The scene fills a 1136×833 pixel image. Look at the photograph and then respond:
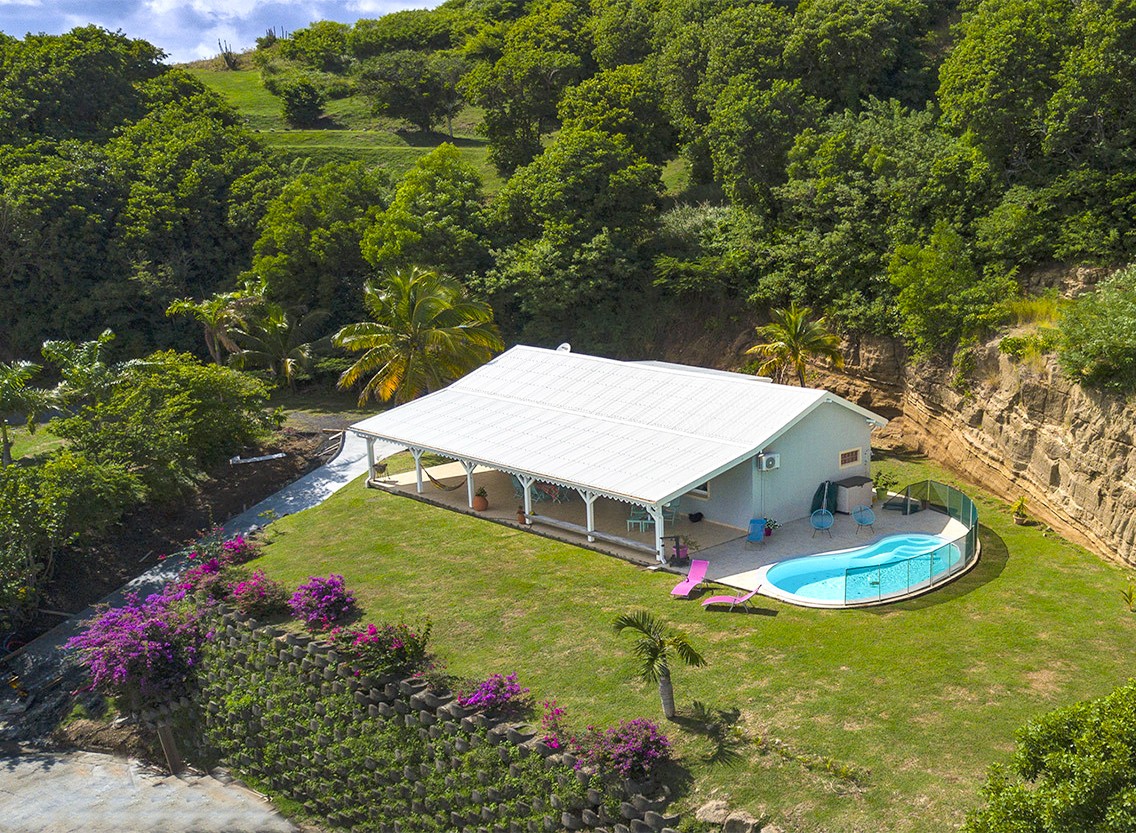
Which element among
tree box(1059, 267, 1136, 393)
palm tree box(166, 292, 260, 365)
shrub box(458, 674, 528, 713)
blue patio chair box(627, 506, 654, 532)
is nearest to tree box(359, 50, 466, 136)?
palm tree box(166, 292, 260, 365)

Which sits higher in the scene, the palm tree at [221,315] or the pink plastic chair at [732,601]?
the palm tree at [221,315]

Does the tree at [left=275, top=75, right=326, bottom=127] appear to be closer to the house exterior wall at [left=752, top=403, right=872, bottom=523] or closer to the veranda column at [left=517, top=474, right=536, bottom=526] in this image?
the veranda column at [left=517, top=474, right=536, bottom=526]

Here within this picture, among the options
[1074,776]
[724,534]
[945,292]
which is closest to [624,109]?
[945,292]

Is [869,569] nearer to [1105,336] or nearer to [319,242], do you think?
[1105,336]

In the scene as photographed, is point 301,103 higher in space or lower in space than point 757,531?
higher

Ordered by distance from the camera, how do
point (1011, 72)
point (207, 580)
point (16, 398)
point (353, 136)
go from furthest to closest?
point (353, 136)
point (16, 398)
point (1011, 72)
point (207, 580)

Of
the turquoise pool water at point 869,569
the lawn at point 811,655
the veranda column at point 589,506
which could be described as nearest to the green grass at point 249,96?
the lawn at point 811,655

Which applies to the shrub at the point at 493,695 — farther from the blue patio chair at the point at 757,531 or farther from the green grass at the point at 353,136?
the green grass at the point at 353,136
